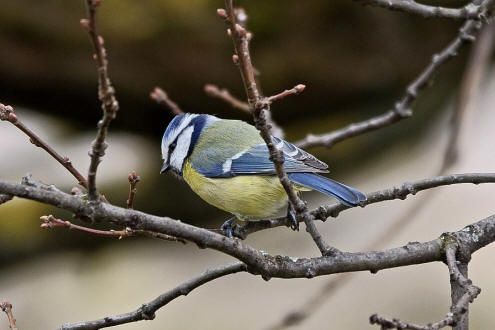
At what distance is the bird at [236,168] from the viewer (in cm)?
256

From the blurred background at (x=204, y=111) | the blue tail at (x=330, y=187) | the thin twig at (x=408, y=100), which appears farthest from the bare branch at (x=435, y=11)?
the blurred background at (x=204, y=111)

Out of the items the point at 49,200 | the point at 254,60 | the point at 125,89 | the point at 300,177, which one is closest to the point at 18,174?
the point at 125,89

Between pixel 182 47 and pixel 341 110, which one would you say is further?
pixel 341 110

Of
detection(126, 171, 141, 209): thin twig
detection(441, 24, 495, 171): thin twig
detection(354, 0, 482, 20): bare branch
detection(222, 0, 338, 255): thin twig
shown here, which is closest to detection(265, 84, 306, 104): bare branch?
detection(222, 0, 338, 255): thin twig

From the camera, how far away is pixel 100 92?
1.29m

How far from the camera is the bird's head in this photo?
299cm

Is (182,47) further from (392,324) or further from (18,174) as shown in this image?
(392,324)

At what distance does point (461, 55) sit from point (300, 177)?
98.3 inches

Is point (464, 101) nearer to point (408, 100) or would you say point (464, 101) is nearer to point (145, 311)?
point (408, 100)

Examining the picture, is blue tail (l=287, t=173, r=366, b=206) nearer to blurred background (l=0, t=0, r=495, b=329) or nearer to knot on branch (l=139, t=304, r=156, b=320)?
knot on branch (l=139, t=304, r=156, b=320)

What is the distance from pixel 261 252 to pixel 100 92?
0.81 metres

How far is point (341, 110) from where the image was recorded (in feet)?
15.5

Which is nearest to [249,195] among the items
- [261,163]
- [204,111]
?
[261,163]

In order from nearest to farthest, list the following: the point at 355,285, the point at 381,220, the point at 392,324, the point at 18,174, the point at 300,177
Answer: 1. the point at 392,324
2. the point at 300,177
3. the point at 355,285
4. the point at 381,220
5. the point at 18,174
